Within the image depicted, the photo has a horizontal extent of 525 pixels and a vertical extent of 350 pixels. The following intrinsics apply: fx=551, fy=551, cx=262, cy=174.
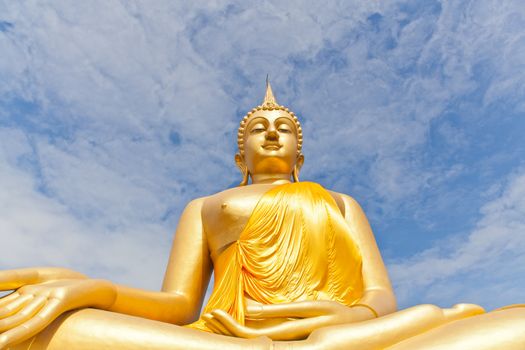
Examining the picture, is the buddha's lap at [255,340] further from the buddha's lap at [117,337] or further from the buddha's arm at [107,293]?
the buddha's arm at [107,293]

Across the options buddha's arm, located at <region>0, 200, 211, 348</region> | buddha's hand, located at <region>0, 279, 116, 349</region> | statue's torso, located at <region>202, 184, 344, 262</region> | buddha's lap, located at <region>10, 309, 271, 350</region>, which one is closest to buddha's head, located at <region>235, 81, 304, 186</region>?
statue's torso, located at <region>202, 184, 344, 262</region>

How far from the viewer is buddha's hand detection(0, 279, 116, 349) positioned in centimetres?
275

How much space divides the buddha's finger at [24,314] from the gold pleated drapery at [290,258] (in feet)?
4.56

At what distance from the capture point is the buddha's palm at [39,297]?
9.07 feet

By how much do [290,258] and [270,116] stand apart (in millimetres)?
1786

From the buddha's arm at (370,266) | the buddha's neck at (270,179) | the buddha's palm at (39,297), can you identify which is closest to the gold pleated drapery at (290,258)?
the buddha's arm at (370,266)

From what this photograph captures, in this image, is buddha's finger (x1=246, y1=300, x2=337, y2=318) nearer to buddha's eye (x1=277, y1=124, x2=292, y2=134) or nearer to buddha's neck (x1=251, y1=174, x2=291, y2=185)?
buddha's neck (x1=251, y1=174, x2=291, y2=185)

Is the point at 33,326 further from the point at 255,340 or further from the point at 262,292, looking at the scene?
the point at 262,292

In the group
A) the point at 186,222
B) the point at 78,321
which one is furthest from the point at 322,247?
the point at 78,321

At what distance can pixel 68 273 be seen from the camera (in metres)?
3.37

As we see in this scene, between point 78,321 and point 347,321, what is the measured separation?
1594 mm

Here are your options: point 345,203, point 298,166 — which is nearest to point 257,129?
point 298,166

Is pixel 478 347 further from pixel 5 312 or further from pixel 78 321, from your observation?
pixel 5 312

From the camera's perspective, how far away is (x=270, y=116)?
5516 millimetres
